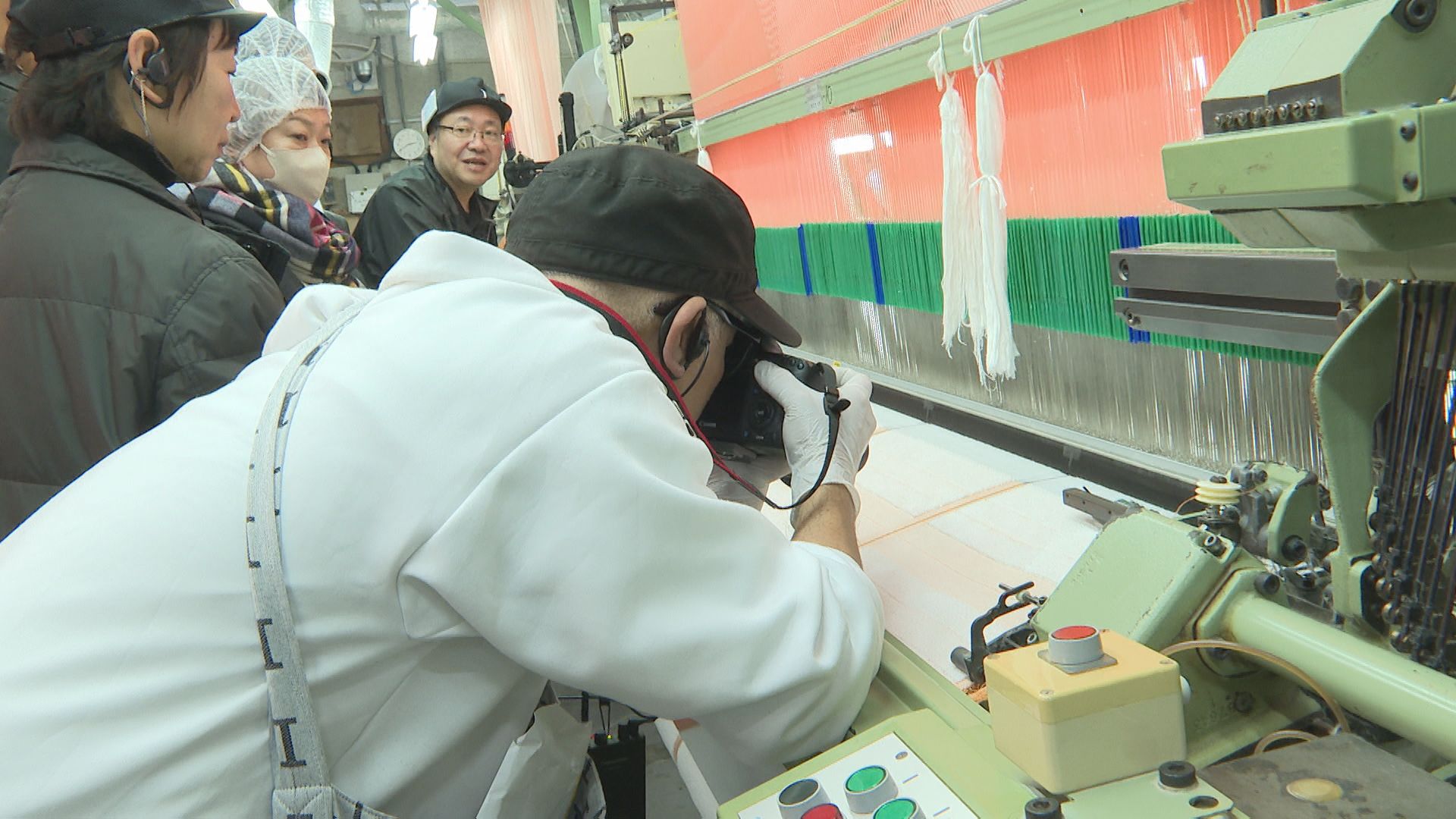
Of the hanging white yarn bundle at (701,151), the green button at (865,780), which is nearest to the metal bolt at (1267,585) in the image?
the green button at (865,780)

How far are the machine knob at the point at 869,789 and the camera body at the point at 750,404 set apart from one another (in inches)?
24.8

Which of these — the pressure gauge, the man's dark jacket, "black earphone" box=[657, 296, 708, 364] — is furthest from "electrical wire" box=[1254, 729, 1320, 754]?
the pressure gauge

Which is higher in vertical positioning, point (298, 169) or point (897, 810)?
point (298, 169)

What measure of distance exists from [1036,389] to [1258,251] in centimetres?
74

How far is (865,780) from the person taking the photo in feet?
2.45

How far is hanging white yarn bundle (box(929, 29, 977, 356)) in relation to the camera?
5.82 ft

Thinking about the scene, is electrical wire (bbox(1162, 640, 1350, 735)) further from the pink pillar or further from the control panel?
the pink pillar

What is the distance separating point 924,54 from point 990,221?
0.38m

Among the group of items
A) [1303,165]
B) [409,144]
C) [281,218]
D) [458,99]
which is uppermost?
[409,144]

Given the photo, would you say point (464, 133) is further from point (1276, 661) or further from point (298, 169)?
point (1276, 661)

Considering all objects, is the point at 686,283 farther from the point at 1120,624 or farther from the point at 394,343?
the point at 1120,624

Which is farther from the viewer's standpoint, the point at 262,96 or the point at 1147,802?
the point at 262,96

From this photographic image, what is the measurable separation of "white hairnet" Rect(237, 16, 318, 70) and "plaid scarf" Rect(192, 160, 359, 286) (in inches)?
21.9

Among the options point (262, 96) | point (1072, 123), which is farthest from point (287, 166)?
point (1072, 123)
